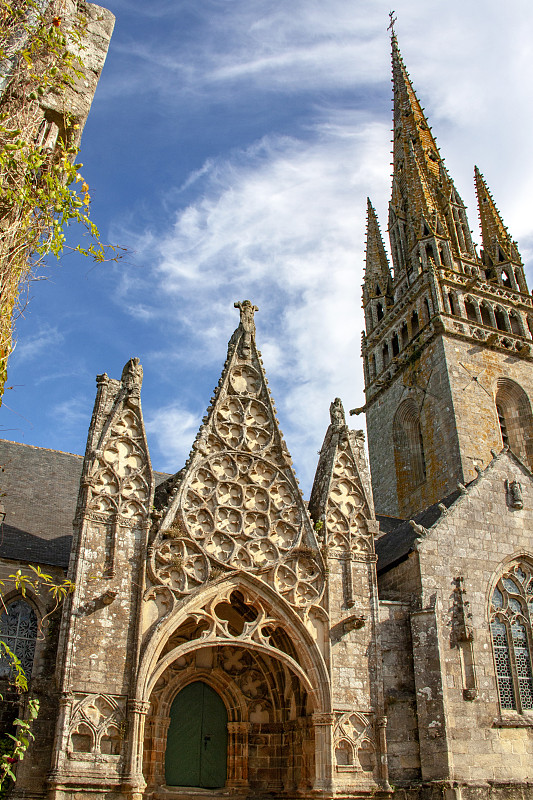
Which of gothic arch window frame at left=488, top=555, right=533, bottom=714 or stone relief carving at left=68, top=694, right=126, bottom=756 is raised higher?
gothic arch window frame at left=488, top=555, right=533, bottom=714

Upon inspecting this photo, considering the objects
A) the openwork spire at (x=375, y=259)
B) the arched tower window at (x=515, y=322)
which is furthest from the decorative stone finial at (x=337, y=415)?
the openwork spire at (x=375, y=259)

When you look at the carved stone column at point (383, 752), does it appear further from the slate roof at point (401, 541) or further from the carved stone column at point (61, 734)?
the carved stone column at point (61, 734)

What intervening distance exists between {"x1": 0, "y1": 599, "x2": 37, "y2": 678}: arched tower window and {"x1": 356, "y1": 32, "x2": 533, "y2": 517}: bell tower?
1463cm

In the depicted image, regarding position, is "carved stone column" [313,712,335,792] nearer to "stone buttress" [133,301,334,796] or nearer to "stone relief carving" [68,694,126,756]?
"stone buttress" [133,301,334,796]

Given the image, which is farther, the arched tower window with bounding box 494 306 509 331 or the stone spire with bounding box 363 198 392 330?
the stone spire with bounding box 363 198 392 330

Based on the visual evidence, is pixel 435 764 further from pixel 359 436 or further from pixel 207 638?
pixel 359 436

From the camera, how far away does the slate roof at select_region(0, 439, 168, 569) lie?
12.0m

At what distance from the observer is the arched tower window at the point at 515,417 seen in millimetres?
25109

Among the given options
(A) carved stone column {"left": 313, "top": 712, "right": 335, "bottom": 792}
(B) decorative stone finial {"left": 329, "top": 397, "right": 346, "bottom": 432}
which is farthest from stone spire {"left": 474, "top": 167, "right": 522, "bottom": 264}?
(A) carved stone column {"left": 313, "top": 712, "right": 335, "bottom": 792}

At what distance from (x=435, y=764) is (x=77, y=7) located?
1141 cm

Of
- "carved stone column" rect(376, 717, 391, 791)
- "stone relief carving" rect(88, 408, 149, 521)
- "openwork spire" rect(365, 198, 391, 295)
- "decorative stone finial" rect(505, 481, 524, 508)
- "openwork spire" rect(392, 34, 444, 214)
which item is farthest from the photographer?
"openwork spire" rect(365, 198, 391, 295)

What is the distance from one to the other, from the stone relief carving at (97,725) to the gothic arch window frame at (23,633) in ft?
6.35

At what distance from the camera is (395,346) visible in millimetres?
29234

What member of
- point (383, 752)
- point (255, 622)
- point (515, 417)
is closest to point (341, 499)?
point (255, 622)
